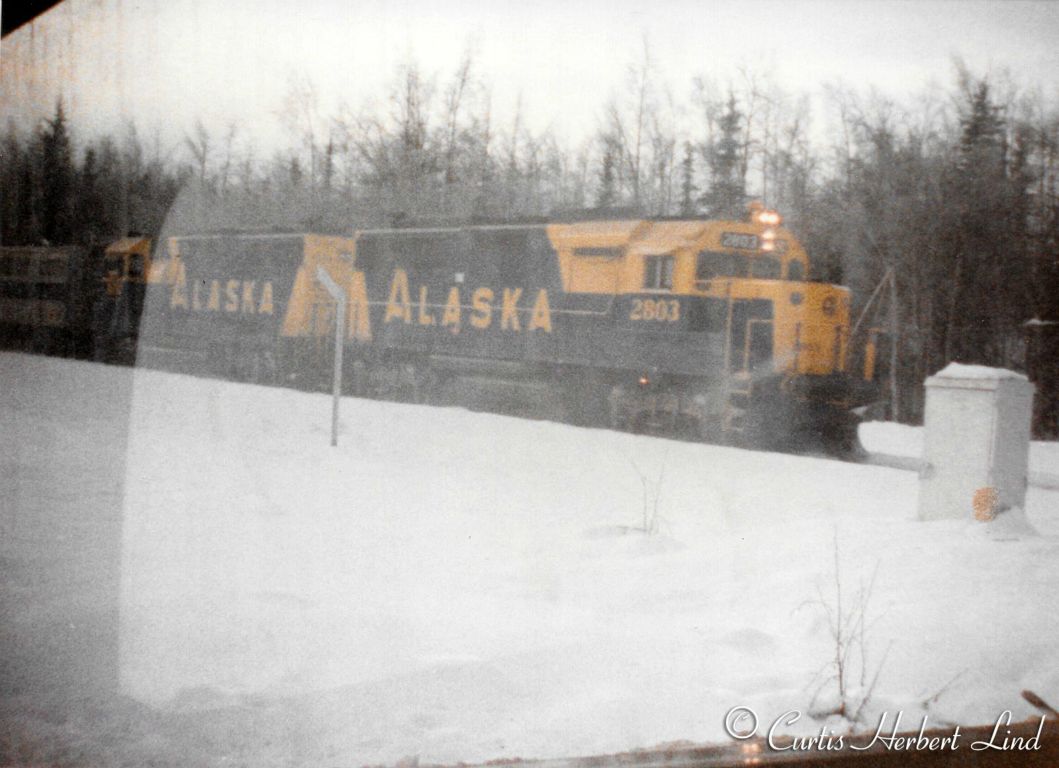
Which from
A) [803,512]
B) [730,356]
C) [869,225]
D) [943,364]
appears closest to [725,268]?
[730,356]

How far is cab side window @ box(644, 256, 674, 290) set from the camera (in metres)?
10.2

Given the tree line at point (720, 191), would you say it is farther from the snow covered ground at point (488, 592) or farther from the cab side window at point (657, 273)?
the cab side window at point (657, 273)

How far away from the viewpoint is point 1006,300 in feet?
16.3

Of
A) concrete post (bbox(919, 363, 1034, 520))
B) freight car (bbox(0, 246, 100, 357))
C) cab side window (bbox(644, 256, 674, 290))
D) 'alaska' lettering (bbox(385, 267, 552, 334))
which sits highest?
cab side window (bbox(644, 256, 674, 290))

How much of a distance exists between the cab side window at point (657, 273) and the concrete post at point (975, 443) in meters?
5.66

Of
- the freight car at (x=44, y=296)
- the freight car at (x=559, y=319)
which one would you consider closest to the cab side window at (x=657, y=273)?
the freight car at (x=559, y=319)

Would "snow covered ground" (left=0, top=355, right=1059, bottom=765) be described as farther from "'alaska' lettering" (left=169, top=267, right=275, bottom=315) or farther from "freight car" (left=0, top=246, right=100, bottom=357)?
"'alaska' lettering" (left=169, top=267, right=275, bottom=315)

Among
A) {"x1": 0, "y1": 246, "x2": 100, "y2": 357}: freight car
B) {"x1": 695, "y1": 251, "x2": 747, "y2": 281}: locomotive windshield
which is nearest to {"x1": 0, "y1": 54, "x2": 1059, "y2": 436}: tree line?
{"x1": 0, "y1": 246, "x2": 100, "y2": 357}: freight car

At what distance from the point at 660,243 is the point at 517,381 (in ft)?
7.32

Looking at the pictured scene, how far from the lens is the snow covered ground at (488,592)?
11.0 feet

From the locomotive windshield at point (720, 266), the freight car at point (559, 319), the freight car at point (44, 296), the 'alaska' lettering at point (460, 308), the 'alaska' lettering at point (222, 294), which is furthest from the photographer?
the 'alaska' lettering at point (460, 308)

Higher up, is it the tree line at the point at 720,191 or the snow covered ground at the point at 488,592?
the tree line at the point at 720,191

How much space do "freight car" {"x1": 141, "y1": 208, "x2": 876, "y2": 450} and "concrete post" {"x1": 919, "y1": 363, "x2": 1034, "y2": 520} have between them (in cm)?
82

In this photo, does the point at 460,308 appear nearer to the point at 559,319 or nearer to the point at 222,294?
the point at 559,319
